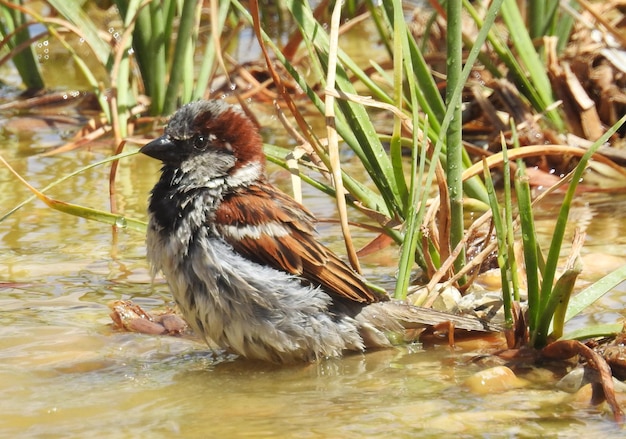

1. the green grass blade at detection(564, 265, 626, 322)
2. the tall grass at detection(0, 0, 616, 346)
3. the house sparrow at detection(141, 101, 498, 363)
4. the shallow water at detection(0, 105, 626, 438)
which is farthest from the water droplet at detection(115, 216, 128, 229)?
the green grass blade at detection(564, 265, 626, 322)

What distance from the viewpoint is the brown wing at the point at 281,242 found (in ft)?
10.8

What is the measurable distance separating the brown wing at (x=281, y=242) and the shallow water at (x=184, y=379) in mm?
253

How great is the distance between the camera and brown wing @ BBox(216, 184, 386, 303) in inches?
130

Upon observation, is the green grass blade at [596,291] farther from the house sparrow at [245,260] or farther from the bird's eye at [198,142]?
the bird's eye at [198,142]

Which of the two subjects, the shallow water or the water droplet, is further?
the water droplet

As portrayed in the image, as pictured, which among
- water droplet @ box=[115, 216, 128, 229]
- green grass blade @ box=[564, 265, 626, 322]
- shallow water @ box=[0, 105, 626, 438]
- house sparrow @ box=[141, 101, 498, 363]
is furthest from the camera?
water droplet @ box=[115, 216, 128, 229]

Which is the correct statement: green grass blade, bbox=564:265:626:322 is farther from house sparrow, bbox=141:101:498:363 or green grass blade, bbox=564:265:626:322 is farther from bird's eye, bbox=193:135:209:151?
bird's eye, bbox=193:135:209:151

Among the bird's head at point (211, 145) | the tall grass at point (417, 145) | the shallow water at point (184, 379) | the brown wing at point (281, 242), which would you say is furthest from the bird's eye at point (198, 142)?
the shallow water at point (184, 379)

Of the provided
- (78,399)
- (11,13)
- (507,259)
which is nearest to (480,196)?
(507,259)

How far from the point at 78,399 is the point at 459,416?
1.05m

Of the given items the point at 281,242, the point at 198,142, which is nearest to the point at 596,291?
the point at 281,242

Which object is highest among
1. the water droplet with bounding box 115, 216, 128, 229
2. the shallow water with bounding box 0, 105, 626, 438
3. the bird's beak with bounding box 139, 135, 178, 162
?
the bird's beak with bounding box 139, 135, 178, 162

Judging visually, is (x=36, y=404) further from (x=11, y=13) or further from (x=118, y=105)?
(x=11, y=13)

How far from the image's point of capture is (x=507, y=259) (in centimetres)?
311
